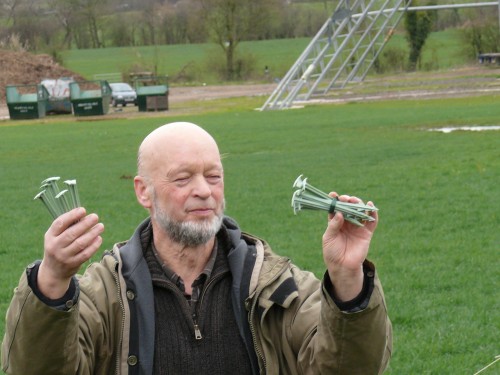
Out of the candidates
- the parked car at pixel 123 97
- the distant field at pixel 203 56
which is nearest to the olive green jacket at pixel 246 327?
the parked car at pixel 123 97

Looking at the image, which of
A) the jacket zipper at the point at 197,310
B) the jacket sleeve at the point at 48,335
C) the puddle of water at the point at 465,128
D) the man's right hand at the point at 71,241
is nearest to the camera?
the man's right hand at the point at 71,241

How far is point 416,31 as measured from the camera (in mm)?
77125

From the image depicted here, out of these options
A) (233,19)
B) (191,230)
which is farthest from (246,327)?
(233,19)

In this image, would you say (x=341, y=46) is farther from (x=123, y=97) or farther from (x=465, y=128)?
(x=465, y=128)

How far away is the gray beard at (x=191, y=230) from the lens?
4035 mm

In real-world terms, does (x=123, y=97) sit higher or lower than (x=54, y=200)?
lower

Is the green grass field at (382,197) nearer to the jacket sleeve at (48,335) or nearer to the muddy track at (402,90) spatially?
the jacket sleeve at (48,335)

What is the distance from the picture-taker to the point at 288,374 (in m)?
4.07

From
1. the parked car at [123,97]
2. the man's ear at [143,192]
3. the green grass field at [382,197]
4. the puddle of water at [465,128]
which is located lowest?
the parked car at [123,97]

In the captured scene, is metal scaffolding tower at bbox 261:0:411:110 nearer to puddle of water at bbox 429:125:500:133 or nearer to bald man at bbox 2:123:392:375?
puddle of water at bbox 429:125:500:133

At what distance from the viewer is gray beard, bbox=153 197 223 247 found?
4035mm

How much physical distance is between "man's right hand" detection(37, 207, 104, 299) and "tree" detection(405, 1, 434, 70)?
243 ft

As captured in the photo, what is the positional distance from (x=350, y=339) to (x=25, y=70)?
71667 millimetres

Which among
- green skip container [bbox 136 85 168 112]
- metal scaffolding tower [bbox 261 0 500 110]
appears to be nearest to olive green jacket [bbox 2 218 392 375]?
metal scaffolding tower [bbox 261 0 500 110]
